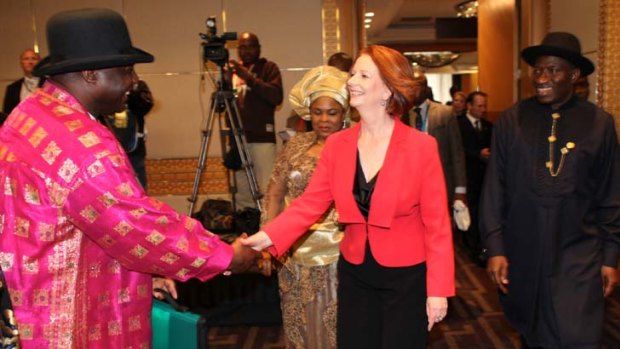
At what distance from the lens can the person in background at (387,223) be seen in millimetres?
2059

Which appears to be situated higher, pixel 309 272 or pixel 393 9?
pixel 393 9

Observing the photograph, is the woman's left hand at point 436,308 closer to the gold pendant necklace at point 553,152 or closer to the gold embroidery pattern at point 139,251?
the gold pendant necklace at point 553,152

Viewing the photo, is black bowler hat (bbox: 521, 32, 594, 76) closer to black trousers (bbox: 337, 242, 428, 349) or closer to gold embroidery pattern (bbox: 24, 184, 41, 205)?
black trousers (bbox: 337, 242, 428, 349)

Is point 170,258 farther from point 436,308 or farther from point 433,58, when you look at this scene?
point 433,58

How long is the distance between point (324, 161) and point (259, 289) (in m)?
2.15

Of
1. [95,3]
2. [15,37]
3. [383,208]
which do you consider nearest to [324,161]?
[383,208]

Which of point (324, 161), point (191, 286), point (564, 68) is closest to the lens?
point (324, 161)

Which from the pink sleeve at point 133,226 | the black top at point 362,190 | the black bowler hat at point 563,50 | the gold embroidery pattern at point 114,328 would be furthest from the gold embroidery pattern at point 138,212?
the black bowler hat at point 563,50

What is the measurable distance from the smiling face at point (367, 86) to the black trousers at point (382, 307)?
54 centimetres

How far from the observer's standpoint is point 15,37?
7180 mm

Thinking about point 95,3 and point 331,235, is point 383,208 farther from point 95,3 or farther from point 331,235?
point 95,3

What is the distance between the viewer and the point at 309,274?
2.70 m

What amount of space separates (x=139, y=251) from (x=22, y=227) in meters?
0.30

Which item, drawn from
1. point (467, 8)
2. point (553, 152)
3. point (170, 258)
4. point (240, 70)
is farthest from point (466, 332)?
point (467, 8)
